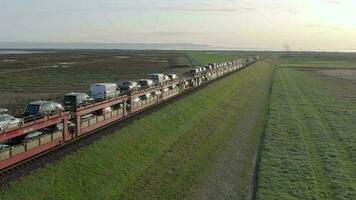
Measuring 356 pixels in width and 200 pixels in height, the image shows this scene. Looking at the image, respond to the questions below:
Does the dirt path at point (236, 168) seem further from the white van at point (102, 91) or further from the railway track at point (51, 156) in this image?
the white van at point (102, 91)

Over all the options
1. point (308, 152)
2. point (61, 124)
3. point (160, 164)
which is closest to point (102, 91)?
point (61, 124)

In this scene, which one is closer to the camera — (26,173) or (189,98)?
(26,173)

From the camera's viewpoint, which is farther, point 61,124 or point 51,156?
point 61,124

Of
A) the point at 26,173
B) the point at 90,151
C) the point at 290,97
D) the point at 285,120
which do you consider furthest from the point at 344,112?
the point at 26,173

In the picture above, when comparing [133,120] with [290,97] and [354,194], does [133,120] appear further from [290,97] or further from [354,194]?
[290,97]

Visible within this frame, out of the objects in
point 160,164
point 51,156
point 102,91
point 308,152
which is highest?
point 102,91

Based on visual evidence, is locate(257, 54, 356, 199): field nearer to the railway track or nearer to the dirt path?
the dirt path

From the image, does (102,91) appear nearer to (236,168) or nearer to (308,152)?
(236,168)

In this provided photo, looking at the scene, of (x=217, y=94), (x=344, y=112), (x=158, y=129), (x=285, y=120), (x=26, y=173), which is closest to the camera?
(x=26, y=173)
